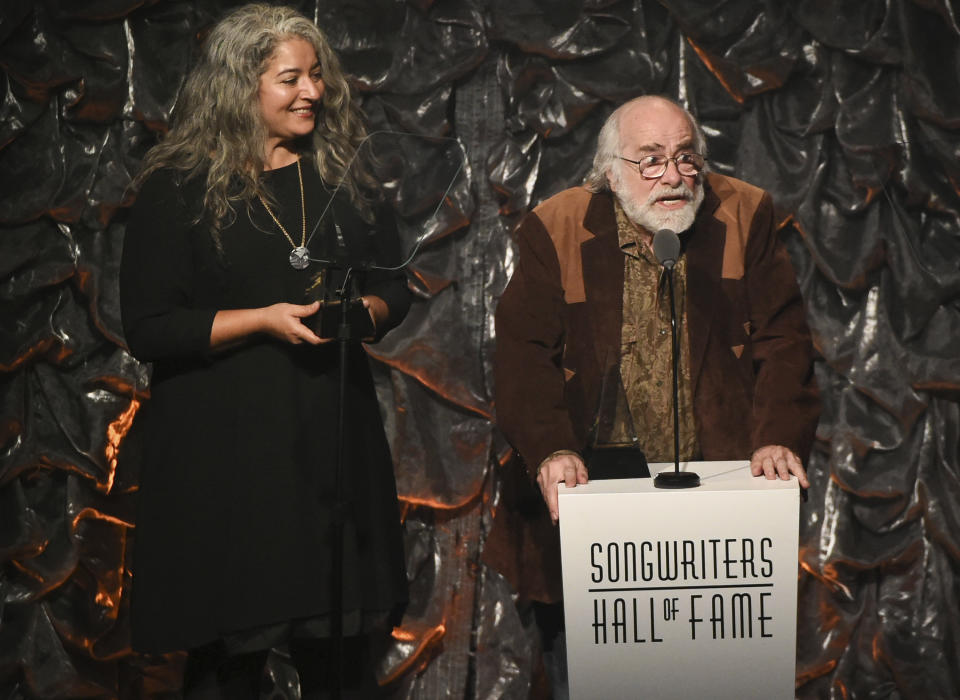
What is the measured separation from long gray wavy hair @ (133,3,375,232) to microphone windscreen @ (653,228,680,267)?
68cm

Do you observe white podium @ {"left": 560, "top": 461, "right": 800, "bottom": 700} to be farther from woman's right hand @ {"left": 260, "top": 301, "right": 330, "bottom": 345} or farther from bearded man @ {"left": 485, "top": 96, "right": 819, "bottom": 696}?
woman's right hand @ {"left": 260, "top": 301, "right": 330, "bottom": 345}

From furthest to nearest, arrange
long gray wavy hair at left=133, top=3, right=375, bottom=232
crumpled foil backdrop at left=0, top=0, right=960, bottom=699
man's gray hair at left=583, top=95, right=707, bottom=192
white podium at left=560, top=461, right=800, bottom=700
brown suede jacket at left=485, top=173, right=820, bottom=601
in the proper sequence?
crumpled foil backdrop at left=0, top=0, right=960, bottom=699 → man's gray hair at left=583, top=95, right=707, bottom=192 → brown suede jacket at left=485, top=173, right=820, bottom=601 → long gray wavy hair at left=133, top=3, right=375, bottom=232 → white podium at left=560, top=461, right=800, bottom=700

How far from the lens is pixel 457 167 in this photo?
3189 mm

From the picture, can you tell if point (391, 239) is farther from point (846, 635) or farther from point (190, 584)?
point (846, 635)

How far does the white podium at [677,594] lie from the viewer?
1.84m

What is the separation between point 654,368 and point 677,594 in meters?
0.70

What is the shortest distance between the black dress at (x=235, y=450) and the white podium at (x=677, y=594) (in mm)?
500

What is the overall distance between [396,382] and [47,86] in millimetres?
1341

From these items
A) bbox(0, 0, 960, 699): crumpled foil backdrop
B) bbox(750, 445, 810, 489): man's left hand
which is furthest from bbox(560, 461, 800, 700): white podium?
bbox(0, 0, 960, 699): crumpled foil backdrop

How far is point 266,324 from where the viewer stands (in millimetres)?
2066

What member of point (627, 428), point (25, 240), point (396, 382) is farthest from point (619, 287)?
point (25, 240)

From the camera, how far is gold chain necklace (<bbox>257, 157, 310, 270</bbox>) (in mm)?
2084

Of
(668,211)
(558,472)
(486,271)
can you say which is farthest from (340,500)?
(486,271)

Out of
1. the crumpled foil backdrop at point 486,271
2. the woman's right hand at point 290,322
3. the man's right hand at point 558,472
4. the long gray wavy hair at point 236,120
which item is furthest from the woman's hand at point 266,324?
the crumpled foil backdrop at point 486,271
